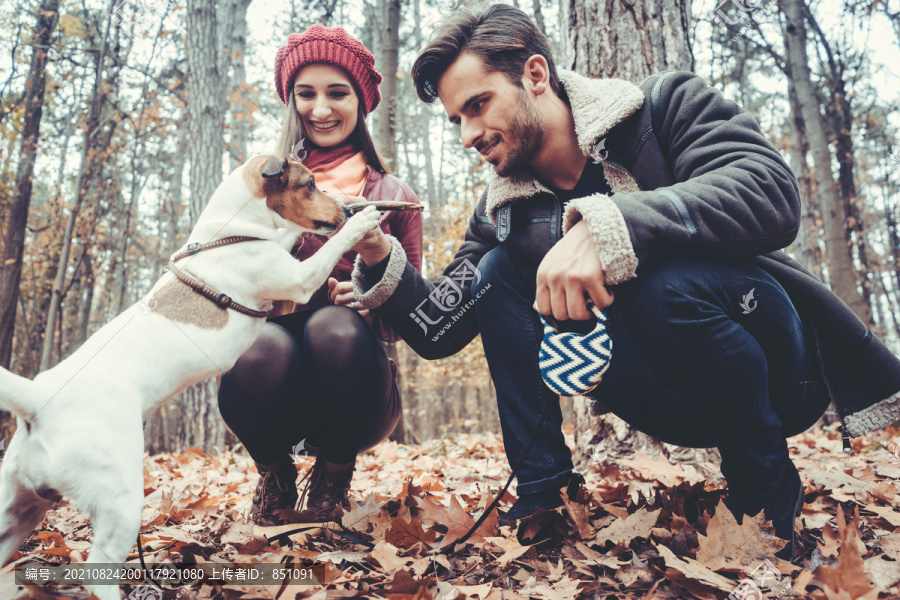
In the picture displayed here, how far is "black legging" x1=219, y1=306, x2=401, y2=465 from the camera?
7.22 ft

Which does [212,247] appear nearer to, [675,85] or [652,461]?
[675,85]

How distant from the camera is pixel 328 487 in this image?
2.29 meters

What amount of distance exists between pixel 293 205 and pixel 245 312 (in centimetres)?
52

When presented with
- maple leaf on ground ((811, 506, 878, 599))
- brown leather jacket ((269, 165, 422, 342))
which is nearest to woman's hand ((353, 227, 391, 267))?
brown leather jacket ((269, 165, 422, 342))

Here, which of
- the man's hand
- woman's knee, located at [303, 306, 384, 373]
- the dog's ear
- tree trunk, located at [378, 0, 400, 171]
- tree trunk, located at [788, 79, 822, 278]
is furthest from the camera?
tree trunk, located at [788, 79, 822, 278]

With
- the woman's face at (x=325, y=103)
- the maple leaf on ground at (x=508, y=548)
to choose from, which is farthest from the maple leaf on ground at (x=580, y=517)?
the woman's face at (x=325, y=103)

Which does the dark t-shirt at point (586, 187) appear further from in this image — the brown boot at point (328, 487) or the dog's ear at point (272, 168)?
the brown boot at point (328, 487)

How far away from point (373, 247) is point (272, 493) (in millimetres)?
1206

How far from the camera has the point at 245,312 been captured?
1.97 m

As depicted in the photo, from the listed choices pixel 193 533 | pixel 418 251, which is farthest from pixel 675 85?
pixel 193 533

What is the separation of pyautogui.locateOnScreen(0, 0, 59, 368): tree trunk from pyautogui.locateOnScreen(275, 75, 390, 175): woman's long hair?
5.54 m

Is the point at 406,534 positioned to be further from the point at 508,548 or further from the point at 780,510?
the point at 780,510

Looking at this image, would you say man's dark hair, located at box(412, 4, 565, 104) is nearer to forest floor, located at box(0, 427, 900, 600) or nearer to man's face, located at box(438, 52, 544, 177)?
man's face, located at box(438, 52, 544, 177)

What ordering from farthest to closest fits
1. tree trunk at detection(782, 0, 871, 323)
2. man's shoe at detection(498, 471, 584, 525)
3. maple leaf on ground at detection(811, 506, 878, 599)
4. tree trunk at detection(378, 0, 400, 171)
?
tree trunk at detection(782, 0, 871, 323)
tree trunk at detection(378, 0, 400, 171)
man's shoe at detection(498, 471, 584, 525)
maple leaf on ground at detection(811, 506, 878, 599)
